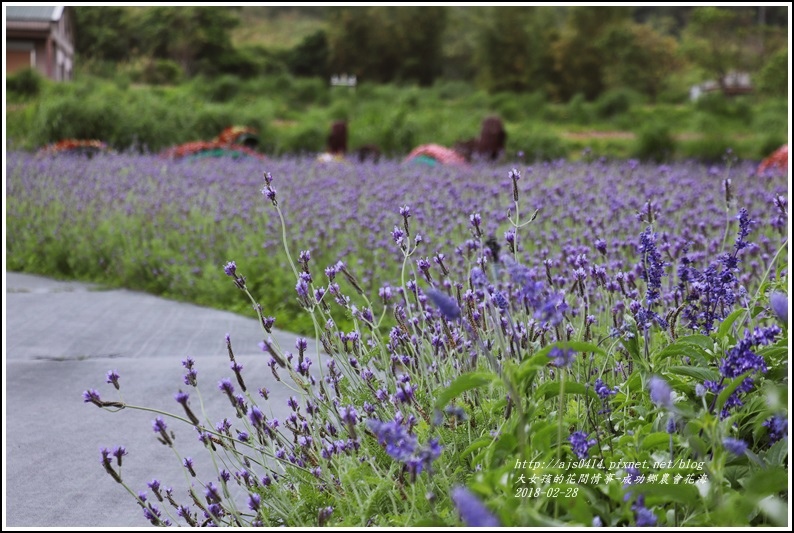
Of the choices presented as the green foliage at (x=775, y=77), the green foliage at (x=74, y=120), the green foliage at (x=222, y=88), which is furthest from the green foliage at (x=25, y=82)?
the green foliage at (x=775, y=77)

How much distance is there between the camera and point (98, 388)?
3740 millimetres

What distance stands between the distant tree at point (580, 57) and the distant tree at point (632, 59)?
341 mm

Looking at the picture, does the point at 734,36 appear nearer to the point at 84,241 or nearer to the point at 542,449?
the point at 84,241

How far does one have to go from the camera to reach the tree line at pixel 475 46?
102ft

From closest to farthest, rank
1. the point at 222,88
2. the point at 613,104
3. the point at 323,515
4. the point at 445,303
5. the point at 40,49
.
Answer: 1. the point at 445,303
2. the point at 323,515
3. the point at 222,88
4. the point at 40,49
5. the point at 613,104

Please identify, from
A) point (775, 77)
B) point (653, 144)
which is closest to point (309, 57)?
point (775, 77)

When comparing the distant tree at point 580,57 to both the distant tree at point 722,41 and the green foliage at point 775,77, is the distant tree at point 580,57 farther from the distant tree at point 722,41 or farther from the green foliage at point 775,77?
the green foliage at point 775,77

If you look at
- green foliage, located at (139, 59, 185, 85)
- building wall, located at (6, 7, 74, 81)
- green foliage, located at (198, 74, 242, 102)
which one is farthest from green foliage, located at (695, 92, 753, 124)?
building wall, located at (6, 7, 74, 81)

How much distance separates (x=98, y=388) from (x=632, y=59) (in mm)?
33389

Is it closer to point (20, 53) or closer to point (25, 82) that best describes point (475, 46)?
point (20, 53)

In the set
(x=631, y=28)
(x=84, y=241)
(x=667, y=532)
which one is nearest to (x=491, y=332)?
(x=667, y=532)

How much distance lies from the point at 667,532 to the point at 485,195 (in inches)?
219

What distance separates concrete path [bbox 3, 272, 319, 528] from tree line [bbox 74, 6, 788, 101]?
79.9 feet

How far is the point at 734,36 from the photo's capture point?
3241 cm
